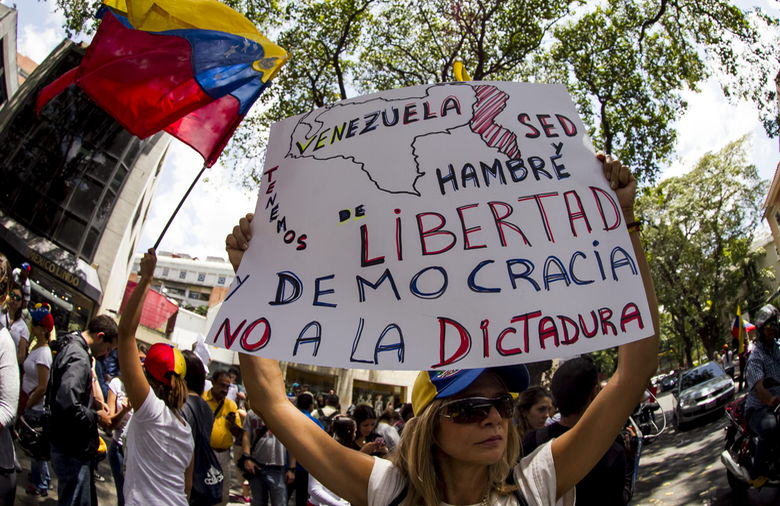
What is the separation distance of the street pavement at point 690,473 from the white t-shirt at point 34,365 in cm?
692

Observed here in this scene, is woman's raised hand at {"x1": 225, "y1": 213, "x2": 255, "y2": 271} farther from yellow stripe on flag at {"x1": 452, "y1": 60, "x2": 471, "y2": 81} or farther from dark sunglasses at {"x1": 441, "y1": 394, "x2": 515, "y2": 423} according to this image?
yellow stripe on flag at {"x1": 452, "y1": 60, "x2": 471, "y2": 81}

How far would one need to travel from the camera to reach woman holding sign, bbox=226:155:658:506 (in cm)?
181

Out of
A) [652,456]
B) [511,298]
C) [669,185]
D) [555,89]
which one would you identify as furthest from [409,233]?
[669,185]

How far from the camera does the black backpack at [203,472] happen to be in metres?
3.75

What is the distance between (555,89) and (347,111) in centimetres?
81

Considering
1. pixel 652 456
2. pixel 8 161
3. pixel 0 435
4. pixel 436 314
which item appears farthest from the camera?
pixel 8 161

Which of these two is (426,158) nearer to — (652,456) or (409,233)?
(409,233)

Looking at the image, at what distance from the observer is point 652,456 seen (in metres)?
11.8

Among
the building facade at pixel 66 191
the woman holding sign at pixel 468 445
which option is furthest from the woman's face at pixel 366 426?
the building facade at pixel 66 191

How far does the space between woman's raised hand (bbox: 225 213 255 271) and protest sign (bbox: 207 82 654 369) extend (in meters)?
0.04

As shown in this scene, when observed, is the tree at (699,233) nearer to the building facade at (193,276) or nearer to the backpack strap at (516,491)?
the backpack strap at (516,491)

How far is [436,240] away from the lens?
75.5 inches

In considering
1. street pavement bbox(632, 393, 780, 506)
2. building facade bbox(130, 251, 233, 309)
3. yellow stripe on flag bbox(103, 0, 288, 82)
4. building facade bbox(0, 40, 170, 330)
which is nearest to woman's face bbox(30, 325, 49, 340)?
yellow stripe on flag bbox(103, 0, 288, 82)

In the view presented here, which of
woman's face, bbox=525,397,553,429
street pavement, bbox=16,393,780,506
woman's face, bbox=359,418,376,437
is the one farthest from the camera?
street pavement, bbox=16,393,780,506
